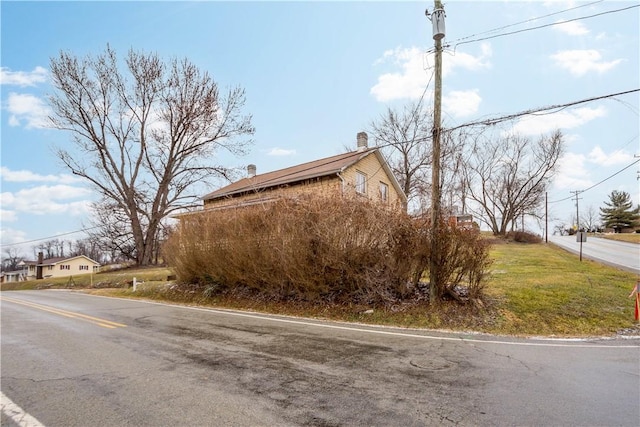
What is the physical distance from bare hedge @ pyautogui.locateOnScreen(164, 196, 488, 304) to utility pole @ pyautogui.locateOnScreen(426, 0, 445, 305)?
22 cm

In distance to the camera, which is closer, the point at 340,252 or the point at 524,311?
the point at 524,311

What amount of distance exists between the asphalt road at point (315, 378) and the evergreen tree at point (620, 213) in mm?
71845

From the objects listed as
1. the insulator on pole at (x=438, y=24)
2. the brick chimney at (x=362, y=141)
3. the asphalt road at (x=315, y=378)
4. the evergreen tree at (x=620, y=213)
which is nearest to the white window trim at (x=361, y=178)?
the brick chimney at (x=362, y=141)

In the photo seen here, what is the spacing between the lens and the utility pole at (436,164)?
895 centimetres

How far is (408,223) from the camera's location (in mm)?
9258

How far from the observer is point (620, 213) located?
6125 cm

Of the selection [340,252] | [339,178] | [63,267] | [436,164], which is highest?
[339,178]

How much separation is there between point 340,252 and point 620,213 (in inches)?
2888

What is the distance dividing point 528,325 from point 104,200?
112ft

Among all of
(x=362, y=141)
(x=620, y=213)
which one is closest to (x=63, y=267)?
(x=362, y=141)

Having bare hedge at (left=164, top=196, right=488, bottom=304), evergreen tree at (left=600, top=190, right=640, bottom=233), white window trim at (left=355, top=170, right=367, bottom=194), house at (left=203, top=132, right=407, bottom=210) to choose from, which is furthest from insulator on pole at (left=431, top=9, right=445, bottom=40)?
evergreen tree at (left=600, top=190, right=640, bottom=233)

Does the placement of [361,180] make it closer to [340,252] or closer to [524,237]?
[340,252]

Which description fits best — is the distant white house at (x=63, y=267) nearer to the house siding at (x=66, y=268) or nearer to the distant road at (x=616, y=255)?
the house siding at (x=66, y=268)

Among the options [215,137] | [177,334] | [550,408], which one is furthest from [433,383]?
[215,137]
